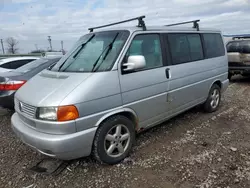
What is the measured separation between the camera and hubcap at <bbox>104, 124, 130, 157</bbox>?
334cm

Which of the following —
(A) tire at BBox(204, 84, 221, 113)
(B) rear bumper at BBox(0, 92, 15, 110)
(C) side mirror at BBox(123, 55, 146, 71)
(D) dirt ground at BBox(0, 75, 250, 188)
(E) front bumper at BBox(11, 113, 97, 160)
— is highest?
(C) side mirror at BBox(123, 55, 146, 71)

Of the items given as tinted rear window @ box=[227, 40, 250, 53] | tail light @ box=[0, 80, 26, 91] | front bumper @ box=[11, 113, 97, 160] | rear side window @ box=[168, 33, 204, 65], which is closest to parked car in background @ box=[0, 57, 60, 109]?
tail light @ box=[0, 80, 26, 91]

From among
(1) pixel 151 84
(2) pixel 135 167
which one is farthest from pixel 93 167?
(1) pixel 151 84

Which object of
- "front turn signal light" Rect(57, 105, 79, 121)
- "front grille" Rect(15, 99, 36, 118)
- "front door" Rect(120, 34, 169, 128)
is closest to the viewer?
"front turn signal light" Rect(57, 105, 79, 121)

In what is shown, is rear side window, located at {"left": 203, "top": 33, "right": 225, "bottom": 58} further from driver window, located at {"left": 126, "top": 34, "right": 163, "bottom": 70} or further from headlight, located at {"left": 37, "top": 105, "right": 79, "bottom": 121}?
headlight, located at {"left": 37, "top": 105, "right": 79, "bottom": 121}

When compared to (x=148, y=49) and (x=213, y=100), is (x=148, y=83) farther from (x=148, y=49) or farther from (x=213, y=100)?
(x=213, y=100)

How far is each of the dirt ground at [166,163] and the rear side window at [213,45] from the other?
5.12 ft

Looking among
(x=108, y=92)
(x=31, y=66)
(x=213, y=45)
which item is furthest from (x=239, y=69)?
(x=108, y=92)

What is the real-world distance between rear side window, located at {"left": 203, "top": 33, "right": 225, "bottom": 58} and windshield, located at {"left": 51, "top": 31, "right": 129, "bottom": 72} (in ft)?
7.77

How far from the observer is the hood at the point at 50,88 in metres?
2.92

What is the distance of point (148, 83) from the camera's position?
369 centimetres

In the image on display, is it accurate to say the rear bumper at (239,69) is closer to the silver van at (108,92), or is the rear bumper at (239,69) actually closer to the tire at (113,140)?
the silver van at (108,92)

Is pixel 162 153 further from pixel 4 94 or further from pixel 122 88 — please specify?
pixel 4 94

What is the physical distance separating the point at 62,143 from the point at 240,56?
8.24 m
